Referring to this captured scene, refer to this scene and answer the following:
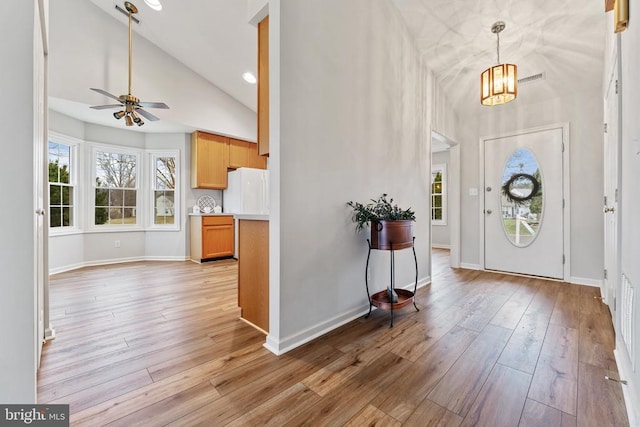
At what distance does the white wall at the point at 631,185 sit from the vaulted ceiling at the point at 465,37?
1512 millimetres

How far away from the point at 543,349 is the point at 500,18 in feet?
9.96

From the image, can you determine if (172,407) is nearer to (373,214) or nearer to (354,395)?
(354,395)

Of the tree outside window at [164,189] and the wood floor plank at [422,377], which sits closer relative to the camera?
the wood floor plank at [422,377]

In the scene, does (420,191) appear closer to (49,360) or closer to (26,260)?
(26,260)

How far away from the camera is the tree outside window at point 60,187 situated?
4.00m

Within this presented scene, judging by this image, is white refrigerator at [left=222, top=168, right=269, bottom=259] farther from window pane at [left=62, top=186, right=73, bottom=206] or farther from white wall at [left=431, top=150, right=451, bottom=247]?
white wall at [left=431, top=150, right=451, bottom=247]

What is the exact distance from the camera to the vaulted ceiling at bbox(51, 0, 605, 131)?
2.63m

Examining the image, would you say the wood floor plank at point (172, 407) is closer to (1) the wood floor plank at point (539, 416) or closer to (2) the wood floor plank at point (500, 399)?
(2) the wood floor plank at point (500, 399)

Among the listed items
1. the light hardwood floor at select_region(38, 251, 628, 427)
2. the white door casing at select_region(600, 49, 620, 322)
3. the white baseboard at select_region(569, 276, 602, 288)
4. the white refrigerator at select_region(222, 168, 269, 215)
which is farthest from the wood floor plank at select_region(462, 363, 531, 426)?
the white refrigerator at select_region(222, 168, 269, 215)

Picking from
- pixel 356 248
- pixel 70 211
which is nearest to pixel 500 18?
pixel 356 248

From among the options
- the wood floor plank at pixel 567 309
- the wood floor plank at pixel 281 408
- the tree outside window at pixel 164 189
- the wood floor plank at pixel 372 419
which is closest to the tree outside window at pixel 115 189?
the tree outside window at pixel 164 189

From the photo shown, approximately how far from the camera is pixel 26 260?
916 millimetres

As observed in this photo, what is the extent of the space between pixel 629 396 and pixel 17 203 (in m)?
2.68

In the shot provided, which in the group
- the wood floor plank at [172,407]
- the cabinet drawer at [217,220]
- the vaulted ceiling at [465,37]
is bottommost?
the wood floor plank at [172,407]
